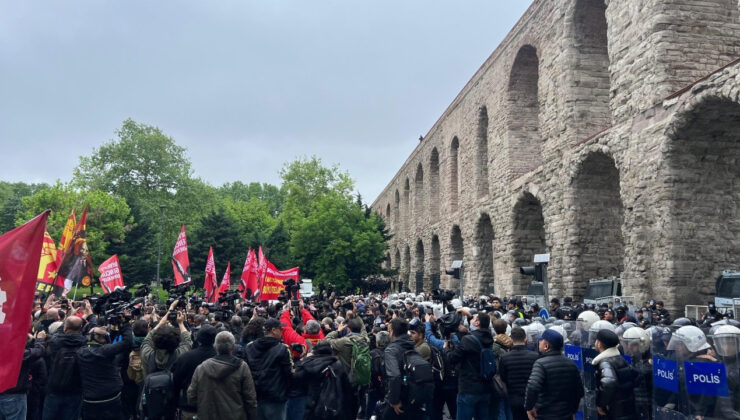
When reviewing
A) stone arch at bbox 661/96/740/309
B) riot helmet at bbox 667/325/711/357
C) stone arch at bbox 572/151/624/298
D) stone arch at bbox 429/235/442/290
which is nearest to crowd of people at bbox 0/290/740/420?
riot helmet at bbox 667/325/711/357

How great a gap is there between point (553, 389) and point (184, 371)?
134 inches

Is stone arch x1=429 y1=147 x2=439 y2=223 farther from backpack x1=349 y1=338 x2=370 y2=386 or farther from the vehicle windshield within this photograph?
backpack x1=349 y1=338 x2=370 y2=386

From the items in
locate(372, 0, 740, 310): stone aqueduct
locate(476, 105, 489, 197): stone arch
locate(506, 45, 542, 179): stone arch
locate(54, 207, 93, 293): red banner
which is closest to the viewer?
locate(372, 0, 740, 310): stone aqueduct

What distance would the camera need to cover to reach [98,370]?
5.60 m

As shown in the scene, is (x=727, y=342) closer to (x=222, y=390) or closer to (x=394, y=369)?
(x=394, y=369)

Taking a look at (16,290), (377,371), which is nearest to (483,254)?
(377,371)

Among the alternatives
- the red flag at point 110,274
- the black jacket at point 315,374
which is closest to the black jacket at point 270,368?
the black jacket at point 315,374

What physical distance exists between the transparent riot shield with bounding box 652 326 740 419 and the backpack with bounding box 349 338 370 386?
2.91 metres

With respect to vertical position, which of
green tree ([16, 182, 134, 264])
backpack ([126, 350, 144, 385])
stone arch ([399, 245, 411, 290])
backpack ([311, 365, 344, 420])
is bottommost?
backpack ([311, 365, 344, 420])

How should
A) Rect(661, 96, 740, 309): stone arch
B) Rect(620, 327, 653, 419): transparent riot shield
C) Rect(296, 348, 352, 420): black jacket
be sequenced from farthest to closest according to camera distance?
1. Rect(661, 96, 740, 309): stone arch
2. Rect(296, 348, 352, 420): black jacket
3. Rect(620, 327, 653, 419): transparent riot shield

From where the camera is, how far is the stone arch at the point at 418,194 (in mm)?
38519

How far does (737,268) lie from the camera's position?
12.4 meters

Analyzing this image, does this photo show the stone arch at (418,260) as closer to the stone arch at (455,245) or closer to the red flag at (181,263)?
A: the stone arch at (455,245)

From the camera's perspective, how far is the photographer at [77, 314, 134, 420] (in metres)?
5.57
